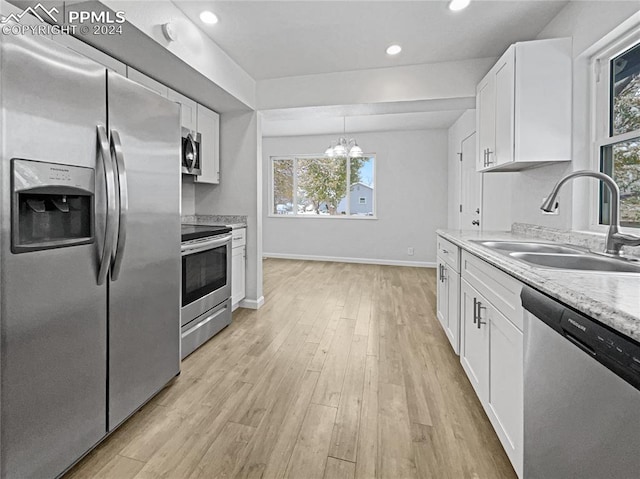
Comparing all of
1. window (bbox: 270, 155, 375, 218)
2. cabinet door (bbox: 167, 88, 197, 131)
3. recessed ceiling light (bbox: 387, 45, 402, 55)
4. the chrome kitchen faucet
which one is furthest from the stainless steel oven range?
window (bbox: 270, 155, 375, 218)

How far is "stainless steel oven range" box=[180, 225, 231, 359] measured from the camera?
2.44 metres

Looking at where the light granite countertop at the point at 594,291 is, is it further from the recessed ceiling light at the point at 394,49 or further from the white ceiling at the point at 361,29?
the recessed ceiling light at the point at 394,49

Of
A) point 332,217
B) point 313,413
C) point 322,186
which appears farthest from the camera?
point 322,186

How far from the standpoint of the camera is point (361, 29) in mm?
2621

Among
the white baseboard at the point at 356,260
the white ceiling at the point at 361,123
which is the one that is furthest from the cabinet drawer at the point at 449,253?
the white baseboard at the point at 356,260

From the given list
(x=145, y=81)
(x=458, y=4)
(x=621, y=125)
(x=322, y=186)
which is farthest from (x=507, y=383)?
(x=322, y=186)

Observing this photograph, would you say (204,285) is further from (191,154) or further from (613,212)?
(613,212)

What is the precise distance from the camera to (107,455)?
147 cm

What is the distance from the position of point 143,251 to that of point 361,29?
2.36 m

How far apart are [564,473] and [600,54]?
2.35 metres

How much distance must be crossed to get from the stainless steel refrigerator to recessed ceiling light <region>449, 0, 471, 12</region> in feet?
6.80

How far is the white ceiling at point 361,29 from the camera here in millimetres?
2328

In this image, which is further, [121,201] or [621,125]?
[621,125]

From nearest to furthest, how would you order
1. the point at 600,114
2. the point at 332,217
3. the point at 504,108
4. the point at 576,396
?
the point at 576,396 < the point at 600,114 < the point at 504,108 < the point at 332,217
